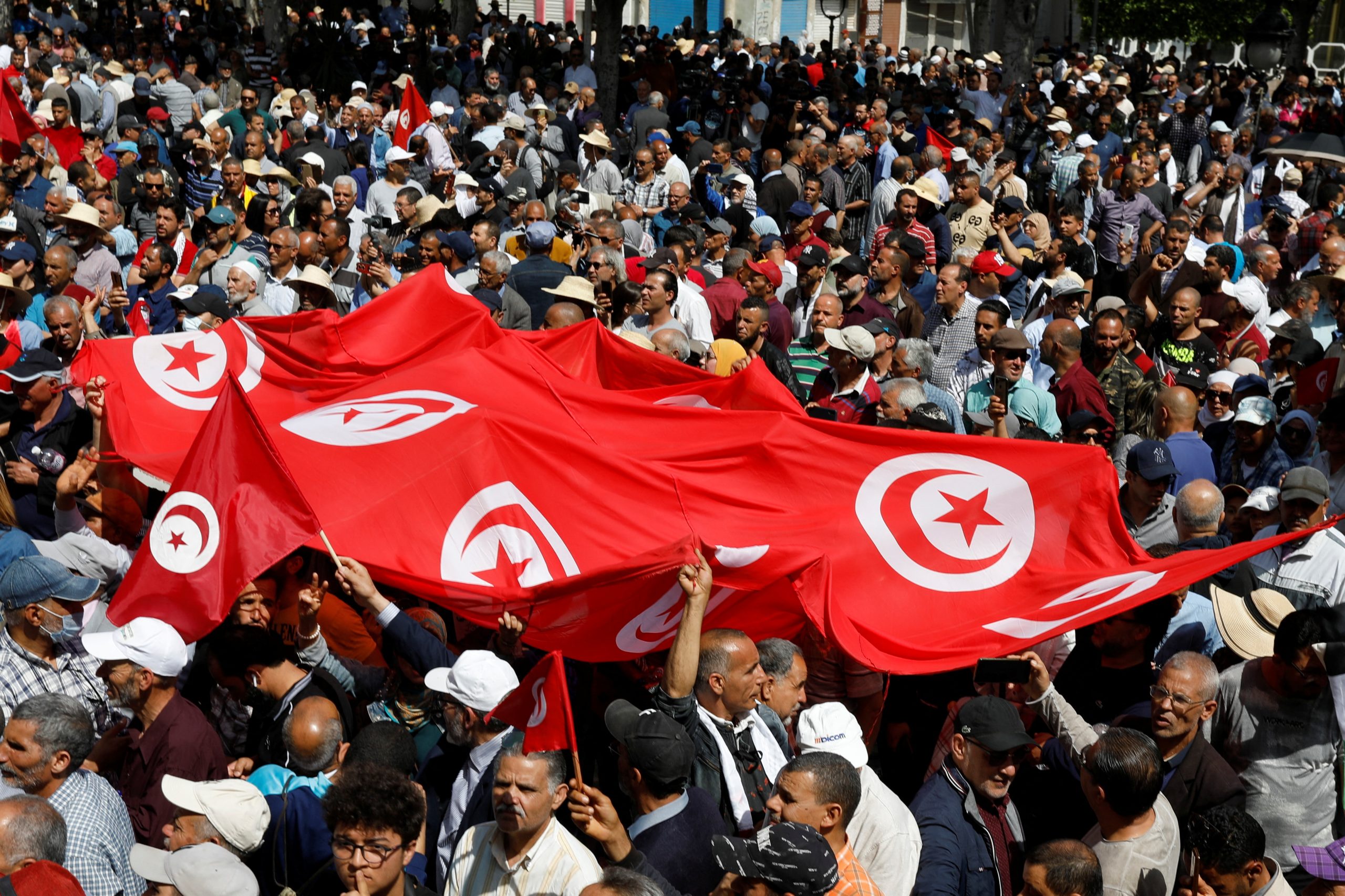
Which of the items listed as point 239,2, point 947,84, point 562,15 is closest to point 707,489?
point 947,84

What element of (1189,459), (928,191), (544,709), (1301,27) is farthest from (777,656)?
(1301,27)

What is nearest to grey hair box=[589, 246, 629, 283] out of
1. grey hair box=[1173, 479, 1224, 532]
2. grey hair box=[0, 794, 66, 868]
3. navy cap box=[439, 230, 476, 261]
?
navy cap box=[439, 230, 476, 261]

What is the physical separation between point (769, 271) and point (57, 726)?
6830 millimetres

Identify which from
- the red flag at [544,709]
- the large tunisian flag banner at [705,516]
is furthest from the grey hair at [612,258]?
the red flag at [544,709]

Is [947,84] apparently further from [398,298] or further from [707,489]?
[707,489]

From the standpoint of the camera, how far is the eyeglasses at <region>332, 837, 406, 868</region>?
3967 mm

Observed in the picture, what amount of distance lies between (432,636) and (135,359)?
3133mm

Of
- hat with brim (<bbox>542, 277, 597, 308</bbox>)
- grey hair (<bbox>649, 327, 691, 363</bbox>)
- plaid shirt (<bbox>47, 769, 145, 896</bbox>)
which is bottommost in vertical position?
plaid shirt (<bbox>47, 769, 145, 896</bbox>)

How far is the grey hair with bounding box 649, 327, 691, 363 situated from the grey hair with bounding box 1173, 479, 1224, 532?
3.13 metres

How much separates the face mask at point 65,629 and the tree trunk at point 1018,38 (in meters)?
24.3

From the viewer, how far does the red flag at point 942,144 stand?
1634 centimetres

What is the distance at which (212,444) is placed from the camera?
18.7 ft

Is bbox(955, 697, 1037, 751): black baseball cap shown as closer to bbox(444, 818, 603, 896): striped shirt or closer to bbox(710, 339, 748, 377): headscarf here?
bbox(444, 818, 603, 896): striped shirt

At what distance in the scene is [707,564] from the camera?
5.20 metres
